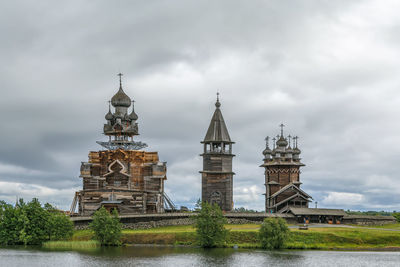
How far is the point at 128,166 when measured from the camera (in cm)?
9888

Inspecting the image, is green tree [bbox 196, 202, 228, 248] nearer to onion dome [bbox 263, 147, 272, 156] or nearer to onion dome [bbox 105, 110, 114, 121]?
onion dome [bbox 105, 110, 114, 121]

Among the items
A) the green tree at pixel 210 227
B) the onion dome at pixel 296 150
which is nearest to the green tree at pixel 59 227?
the green tree at pixel 210 227

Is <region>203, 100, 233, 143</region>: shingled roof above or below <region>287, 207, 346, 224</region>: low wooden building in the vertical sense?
above

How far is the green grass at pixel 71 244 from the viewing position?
7219cm

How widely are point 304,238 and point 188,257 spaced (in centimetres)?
1712

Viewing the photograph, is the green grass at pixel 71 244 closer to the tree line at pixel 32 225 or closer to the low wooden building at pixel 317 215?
the tree line at pixel 32 225

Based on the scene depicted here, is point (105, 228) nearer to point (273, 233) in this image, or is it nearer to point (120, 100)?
point (273, 233)

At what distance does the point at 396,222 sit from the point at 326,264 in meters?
42.9

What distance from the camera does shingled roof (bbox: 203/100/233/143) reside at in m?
96.6

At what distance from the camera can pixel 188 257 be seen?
60.7 meters

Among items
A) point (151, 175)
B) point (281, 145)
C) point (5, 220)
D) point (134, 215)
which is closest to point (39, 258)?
point (5, 220)

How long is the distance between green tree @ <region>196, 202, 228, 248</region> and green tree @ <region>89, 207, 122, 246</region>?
961cm

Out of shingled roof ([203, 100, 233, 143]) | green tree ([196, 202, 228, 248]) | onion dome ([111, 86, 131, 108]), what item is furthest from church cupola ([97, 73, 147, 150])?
green tree ([196, 202, 228, 248])

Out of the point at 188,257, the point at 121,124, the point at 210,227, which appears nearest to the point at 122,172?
the point at 121,124
